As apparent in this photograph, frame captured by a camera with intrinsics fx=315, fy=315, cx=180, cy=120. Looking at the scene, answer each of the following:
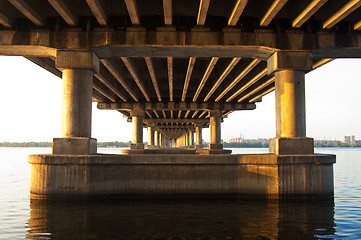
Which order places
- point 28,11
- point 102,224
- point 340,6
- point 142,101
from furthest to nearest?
point 142,101 → point 340,6 → point 28,11 → point 102,224

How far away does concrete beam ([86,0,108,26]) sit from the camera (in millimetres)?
12589

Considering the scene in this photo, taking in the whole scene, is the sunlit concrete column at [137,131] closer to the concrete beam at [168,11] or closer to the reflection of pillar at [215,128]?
the reflection of pillar at [215,128]

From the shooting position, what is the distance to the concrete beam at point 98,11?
1259 cm

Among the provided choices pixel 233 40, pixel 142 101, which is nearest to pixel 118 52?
pixel 233 40

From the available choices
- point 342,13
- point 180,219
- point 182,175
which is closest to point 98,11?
point 182,175

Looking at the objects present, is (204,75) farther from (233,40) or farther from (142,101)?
(142,101)

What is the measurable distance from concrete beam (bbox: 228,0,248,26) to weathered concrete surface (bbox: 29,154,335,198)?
6312mm

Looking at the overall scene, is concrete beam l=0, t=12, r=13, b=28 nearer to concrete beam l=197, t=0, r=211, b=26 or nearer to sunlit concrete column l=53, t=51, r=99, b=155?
sunlit concrete column l=53, t=51, r=99, b=155

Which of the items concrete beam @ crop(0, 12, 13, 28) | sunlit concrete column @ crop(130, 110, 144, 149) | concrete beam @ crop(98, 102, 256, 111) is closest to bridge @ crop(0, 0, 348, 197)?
concrete beam @ crop(0, 12, 13, 28)

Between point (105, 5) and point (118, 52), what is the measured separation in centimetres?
266

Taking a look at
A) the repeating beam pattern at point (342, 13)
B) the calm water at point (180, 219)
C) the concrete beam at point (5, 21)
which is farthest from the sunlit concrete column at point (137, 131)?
the repeating beam pattern at point (342, 13)

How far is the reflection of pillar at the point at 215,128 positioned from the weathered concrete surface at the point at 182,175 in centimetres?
2619

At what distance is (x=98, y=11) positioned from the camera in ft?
43.9

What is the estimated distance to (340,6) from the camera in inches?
558
